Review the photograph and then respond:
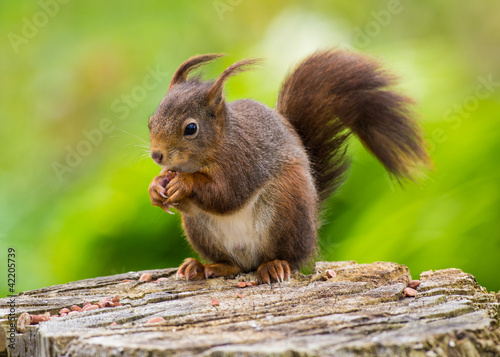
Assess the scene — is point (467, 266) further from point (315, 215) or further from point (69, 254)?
point (69, 254)

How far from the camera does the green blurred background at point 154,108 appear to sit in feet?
7.47

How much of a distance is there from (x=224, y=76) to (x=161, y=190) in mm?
326

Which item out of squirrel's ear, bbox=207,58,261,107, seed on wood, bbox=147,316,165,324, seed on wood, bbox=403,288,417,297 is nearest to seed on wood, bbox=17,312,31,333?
seed on wood, bbox=147,316,165,324

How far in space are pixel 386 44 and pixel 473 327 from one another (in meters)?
2.07

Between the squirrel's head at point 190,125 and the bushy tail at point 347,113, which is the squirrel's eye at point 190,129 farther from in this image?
the bushy tail at point 347,113

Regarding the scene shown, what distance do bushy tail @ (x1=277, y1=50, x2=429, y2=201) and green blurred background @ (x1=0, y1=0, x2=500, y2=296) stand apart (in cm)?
10

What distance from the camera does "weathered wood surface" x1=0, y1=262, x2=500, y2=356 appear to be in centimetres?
96

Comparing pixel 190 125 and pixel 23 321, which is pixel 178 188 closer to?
pixel 190 125

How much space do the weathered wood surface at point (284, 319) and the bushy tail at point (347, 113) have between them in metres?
0.40

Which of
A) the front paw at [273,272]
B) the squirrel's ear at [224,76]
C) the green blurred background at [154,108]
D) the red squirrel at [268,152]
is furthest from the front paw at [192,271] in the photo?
the green blurred background at [154,108]

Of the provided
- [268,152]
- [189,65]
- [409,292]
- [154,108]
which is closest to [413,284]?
[409,292]

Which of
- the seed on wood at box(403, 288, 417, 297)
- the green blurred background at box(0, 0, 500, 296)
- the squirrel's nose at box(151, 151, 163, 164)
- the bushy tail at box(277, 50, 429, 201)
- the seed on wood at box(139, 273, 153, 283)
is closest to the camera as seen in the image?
the seed on wood at box(403, 288, 417, 297)

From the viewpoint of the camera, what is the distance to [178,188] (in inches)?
61.1

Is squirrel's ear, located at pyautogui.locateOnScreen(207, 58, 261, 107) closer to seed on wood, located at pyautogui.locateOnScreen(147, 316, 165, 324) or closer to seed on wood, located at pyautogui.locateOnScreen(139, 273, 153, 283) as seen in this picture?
seed on wood, located at pyautogui.locateOnScreen(139, 273, 153, 283)
